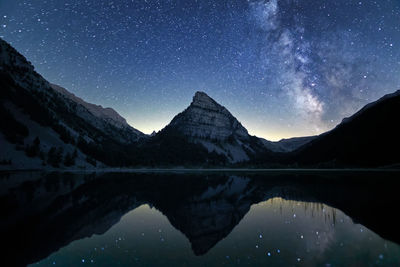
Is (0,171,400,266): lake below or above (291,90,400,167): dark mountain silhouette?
below

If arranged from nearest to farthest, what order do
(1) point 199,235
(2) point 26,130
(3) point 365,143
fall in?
1. (1) point 199,235
2. (2) point 26,130
3. (3) point 365,143

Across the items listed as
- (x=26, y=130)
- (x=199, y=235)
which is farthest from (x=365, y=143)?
(x=26, y=130)

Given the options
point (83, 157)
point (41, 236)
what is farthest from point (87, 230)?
point (83, 157)

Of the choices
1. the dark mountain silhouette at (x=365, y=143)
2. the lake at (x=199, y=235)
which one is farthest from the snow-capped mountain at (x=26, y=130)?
the dark mountain silhouette at (x=365, y=143)

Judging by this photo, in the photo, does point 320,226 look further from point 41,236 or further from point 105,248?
point 41,236

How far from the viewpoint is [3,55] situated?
187m

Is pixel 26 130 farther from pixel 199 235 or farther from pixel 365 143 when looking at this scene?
pixel 365 143

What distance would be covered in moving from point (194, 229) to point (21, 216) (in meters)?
12.8

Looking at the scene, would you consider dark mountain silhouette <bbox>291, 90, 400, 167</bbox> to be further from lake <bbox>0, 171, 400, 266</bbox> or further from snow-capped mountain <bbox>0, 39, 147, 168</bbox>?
snow-capped mountain <bbox>0, 39, 147, 168</bbox>

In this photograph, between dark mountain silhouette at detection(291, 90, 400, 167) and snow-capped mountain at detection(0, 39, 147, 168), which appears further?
dark mountain silhouette at detection(291, 90, 400, 167)

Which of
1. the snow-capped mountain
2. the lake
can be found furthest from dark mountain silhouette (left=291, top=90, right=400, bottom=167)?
the snow-capped mountain

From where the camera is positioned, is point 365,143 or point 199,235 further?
point 365,143

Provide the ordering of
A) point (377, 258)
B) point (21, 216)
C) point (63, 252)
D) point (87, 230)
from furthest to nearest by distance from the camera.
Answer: point (21, 216) → point (87, 230) → point (63, 252) → point (377, 258)

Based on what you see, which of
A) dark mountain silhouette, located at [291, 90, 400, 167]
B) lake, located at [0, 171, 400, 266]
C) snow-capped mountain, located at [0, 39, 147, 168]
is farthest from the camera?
dark mountain silhouette, located at [291, 90, 400, 167]
